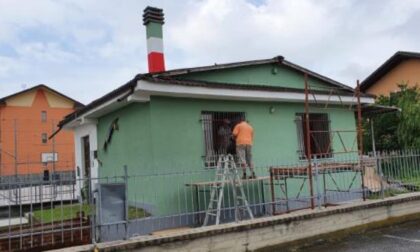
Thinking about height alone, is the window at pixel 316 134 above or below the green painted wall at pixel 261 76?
below

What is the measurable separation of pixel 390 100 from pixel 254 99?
10808 mm

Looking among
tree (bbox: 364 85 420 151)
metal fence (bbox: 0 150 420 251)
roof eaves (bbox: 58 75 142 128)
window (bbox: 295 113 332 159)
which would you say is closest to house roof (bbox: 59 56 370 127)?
roof eaves (bbox: 58 75 142 128)

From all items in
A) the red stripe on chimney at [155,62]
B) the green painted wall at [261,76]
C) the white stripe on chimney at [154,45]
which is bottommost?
the green painted wall at [261,76]

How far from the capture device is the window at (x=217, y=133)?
9625mm

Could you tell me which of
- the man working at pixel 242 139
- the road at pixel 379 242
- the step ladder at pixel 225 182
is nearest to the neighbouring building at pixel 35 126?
the man working at pixel 242 139

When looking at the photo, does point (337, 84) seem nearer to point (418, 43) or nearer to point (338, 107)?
point (338, 107)

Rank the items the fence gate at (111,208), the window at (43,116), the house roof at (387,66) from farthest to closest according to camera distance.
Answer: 1. the window at (43,116)
2. the house roof at (387,66)
3. the fence gate at (111,208)

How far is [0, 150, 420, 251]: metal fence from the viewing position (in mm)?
5824

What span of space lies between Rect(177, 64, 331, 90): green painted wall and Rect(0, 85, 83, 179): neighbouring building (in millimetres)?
22130

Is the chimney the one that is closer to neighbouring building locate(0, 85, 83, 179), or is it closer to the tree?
the tree

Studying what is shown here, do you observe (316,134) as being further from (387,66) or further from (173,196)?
(387,66)

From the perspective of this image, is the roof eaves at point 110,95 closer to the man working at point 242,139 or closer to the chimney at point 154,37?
the chimney at point 154,37

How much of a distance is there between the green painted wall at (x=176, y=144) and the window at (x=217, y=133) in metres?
0.18

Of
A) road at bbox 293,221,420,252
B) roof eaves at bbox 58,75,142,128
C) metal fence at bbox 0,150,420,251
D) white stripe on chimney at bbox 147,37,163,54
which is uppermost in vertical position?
white stripe on chimney at bbox 147,37,163,54
